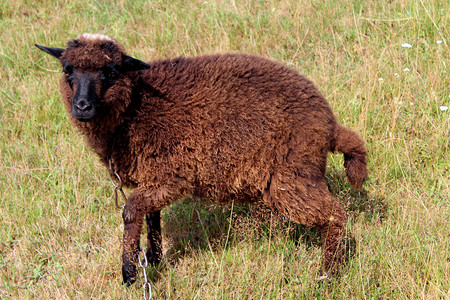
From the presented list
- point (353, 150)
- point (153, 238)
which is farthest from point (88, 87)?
point (353, 150)

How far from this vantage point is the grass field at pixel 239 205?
3852 millimetres

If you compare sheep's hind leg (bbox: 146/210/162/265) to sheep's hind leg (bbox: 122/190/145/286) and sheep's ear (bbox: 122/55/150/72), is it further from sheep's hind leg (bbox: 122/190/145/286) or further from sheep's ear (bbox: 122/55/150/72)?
sheep's ear (bbox: 122/55/150/72)

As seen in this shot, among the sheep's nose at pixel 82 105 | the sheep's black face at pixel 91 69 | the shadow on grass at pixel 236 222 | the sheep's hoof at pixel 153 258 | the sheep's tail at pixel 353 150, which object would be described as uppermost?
the sheep's black face at pixel 91 69

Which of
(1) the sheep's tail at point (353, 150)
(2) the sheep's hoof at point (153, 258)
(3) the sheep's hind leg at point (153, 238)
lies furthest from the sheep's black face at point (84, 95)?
(1) the sheep's tail at point (353, 150)

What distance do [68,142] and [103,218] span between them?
1.34m

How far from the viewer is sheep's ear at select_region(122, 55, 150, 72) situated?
153 inches

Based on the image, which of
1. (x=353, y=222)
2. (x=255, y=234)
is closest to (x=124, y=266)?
(x=255, y=234)

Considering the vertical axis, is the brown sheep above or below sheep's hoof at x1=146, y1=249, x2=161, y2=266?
above

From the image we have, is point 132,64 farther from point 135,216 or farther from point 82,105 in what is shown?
point 135,216

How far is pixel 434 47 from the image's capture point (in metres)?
6.05

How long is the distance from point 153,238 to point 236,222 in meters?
0.79

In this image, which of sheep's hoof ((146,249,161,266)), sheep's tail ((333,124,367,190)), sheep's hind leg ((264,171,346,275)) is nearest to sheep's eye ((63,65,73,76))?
sheep's hoof ((146,249,161,266))

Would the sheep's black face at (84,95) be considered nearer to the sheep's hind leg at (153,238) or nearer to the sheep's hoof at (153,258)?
the sheep's hind leg at (153,238)

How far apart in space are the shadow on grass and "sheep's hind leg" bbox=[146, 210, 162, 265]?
100mm
